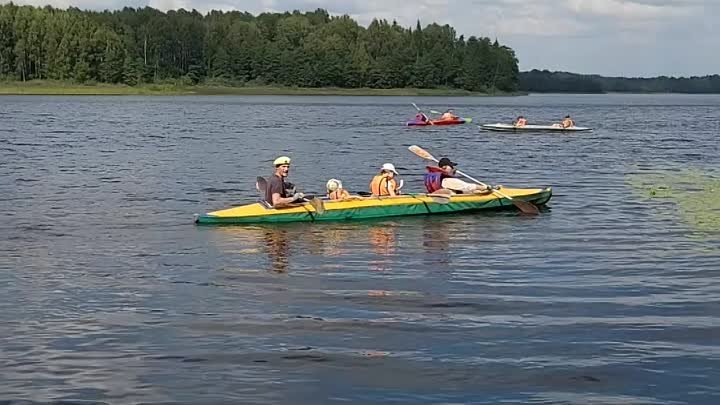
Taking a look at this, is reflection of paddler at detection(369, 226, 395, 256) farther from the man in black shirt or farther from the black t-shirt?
the black t-shirt

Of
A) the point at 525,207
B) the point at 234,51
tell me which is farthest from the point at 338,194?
the point at 234,51

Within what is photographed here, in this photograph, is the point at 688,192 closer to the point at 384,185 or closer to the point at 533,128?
the point at 384,185

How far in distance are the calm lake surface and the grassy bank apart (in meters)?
118

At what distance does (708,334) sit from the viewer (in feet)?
40.7

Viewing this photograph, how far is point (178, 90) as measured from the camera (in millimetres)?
156000

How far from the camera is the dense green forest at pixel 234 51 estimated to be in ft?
485

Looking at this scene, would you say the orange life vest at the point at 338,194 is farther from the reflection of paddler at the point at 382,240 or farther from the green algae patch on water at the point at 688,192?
the green algae patch on water at the point at 688,192

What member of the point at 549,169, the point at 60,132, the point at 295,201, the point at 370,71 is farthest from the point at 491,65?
the point at 295,201

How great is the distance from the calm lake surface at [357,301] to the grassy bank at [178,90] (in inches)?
4645

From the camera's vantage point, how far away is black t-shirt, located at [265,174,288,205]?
2141cm

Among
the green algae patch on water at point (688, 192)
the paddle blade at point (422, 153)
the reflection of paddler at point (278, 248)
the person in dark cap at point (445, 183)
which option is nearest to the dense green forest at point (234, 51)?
the green algae patch on water at point (688, 192)

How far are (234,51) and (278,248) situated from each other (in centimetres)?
15332

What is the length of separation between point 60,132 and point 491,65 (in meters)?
143

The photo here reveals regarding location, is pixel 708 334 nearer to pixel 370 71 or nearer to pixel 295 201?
pixel 295 201
